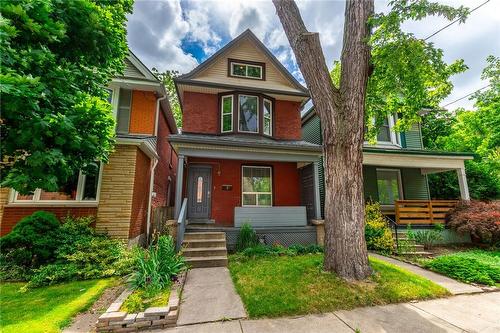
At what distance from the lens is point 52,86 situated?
14.1 ft

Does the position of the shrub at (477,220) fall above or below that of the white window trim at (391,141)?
below

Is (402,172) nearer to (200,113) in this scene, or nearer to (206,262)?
(200,113)

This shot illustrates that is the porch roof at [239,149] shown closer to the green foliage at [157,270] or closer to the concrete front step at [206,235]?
the concrete front step at [206,235]

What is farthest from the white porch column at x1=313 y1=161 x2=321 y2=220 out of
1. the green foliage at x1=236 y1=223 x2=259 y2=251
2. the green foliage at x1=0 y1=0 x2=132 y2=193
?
the green foliage at x1=0 y1=0 x2=132 y2=193

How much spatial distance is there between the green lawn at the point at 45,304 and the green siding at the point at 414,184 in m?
13.7

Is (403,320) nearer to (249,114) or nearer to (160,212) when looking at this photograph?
(160,212)

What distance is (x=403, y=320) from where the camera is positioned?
136 inches

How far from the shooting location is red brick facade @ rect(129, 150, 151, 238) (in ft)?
24.9

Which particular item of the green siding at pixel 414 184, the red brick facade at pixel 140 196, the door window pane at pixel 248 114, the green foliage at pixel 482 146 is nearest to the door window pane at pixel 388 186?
the green siding at pixel 414 184

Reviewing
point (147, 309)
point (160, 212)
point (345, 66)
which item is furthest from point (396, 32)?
point (160, 212)

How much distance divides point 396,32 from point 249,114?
6377 millimetres

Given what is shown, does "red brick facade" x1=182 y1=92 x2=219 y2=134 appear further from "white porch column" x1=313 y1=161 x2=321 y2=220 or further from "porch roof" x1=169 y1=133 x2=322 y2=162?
"white porch column" x1=313 y1=161 x2=321 y2=220

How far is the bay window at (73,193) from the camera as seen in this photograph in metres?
6.88

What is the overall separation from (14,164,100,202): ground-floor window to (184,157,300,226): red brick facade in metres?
3.79
